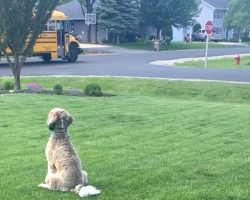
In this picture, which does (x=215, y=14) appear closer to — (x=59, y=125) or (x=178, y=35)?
(x=178, y=35)

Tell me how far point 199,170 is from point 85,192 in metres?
1.94

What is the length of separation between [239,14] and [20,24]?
62.7m

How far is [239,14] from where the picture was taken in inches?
3046

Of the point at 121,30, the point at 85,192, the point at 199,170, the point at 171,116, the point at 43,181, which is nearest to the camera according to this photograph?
the point at 85,192

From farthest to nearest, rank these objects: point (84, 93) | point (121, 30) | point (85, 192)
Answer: point (121, 30) → point (84, 93) → point (85, 192)

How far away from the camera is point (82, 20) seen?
6412 centimetres

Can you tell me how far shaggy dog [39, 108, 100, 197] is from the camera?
6.31 metres

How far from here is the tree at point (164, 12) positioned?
5959 centimetres

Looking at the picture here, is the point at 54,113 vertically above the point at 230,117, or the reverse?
the point at 54,113

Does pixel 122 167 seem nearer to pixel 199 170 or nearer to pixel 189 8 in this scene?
pixel 199 170

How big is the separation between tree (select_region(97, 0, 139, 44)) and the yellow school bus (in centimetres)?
2066

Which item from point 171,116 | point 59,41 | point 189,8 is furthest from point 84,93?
point 189,8

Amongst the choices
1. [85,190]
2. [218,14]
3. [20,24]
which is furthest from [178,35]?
[85,190]

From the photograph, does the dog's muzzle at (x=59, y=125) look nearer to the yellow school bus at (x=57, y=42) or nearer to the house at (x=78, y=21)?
the yellow school bus at (x=57, y=42)
